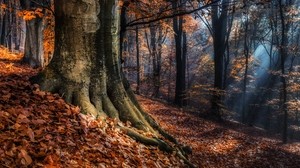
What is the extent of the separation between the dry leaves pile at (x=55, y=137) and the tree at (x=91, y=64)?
26 cm

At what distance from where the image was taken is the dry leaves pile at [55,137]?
367 centimetres

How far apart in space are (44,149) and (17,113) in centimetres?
A: 90

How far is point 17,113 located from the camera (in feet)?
14.4

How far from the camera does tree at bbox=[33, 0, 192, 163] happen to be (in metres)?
5.69

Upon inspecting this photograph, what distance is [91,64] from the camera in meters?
6.02

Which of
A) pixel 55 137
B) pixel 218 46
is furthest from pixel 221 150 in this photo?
pixel 218 46

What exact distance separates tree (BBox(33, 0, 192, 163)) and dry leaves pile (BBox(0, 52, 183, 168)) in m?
0.26

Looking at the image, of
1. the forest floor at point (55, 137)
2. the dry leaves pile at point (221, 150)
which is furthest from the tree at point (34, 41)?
the forest floor at point (55, 137)

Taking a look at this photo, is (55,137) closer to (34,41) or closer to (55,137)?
(55,137)

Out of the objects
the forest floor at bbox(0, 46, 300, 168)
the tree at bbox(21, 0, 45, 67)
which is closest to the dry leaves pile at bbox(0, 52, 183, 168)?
the forest floor at bbox(0, 46, 300, 168)

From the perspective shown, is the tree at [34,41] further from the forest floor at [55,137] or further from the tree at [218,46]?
the tree at [218,46]

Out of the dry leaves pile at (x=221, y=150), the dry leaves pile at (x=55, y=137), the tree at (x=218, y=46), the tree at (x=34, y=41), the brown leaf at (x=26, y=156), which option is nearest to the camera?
the brown leaf at (x=26, y=156)

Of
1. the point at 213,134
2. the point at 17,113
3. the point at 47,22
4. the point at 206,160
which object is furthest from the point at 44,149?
the point at 47,22

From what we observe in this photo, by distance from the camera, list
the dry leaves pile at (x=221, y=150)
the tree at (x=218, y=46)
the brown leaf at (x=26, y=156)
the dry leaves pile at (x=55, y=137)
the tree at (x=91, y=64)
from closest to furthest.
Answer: the brown leaf at (x=26, y=156), the dry leaves pile at (x=55, y=137), the tree at (x=91, y=64), the dry leaves pile at (x=221, y=150), the tree at (x=218, y=46)
